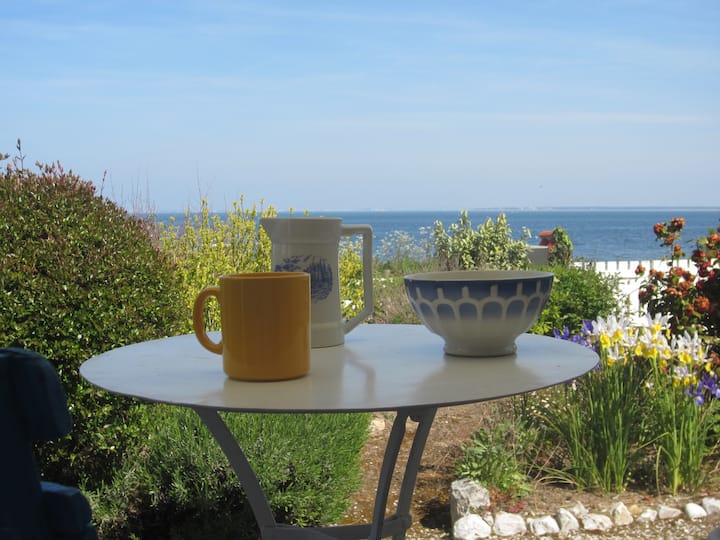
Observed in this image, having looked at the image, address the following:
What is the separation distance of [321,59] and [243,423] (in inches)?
1675

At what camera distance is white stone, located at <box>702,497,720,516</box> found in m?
2.64

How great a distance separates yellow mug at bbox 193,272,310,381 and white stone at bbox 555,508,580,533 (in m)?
1.87

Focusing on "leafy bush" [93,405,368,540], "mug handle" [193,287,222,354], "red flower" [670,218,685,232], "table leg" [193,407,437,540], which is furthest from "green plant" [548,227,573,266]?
"mug handle" [193,287,222,354]

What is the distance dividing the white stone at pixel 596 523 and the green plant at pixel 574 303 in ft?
9.58

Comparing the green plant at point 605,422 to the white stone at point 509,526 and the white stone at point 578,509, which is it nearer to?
the white stone at point 578,509

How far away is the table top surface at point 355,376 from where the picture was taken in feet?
3.08

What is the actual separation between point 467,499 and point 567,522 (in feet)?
1.21

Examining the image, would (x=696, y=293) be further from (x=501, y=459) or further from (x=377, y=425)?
(x=377, y=425)

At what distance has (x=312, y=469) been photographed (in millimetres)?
2623

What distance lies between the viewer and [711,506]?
265 cm

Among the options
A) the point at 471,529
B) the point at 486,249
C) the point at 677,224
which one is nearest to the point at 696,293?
the point at 677,224

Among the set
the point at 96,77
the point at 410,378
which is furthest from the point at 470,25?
the point at 410,378

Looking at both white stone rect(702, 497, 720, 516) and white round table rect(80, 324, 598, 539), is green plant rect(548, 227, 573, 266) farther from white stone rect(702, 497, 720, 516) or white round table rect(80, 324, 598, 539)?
white round table rect(80, 324, 598, 539)

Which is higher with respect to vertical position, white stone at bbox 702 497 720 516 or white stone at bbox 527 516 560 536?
white stone at bbox 702 497 720 516
